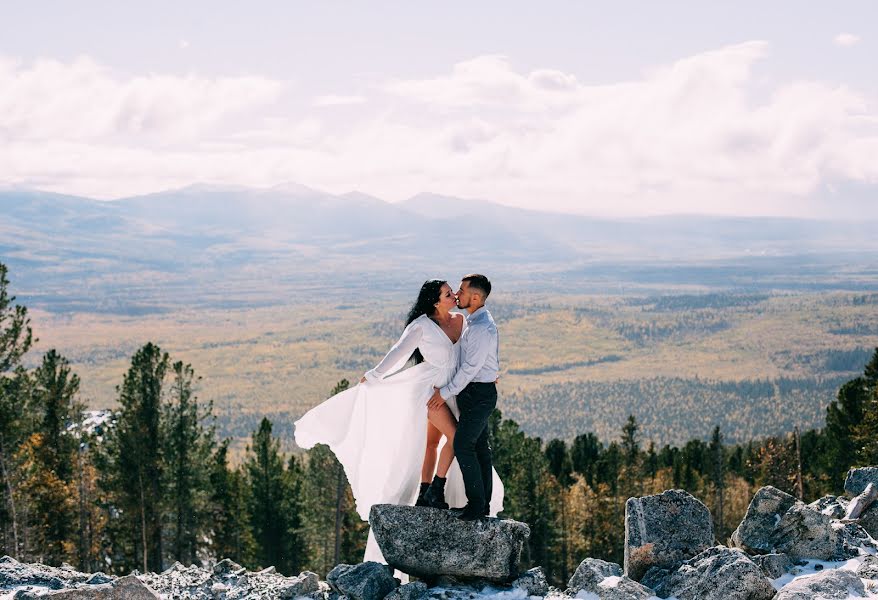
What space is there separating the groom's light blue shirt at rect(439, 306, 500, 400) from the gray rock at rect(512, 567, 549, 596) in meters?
2.64

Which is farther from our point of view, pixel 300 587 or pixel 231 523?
pixel 231 523

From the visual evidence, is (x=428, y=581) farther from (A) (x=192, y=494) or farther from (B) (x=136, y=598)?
(A) (x=192, y=494)

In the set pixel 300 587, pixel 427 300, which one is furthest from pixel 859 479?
pixel 300 587

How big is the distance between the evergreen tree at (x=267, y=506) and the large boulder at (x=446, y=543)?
99.2 feet

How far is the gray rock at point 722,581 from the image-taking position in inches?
401

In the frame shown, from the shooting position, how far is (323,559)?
38062 millimetres

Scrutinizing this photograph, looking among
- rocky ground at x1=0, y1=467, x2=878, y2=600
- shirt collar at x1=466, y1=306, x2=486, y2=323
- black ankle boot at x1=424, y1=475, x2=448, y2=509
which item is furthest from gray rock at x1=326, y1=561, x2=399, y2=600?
shirt collar at x1=466, y1=306, x2=486, y2=323

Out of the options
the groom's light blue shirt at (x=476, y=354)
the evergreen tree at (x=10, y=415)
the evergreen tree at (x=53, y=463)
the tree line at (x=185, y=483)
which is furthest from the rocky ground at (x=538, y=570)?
the evergreen tree at (x=53, y=463)

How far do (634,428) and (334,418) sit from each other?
141ft

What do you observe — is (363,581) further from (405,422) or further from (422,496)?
(405,422)

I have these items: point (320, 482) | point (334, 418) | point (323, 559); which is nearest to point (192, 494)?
point (320, 482)

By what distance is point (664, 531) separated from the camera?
11.6 meters

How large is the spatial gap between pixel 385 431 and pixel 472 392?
1.58m

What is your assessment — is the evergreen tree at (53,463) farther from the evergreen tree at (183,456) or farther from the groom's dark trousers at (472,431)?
the groom's dark trousers at (472,431)
